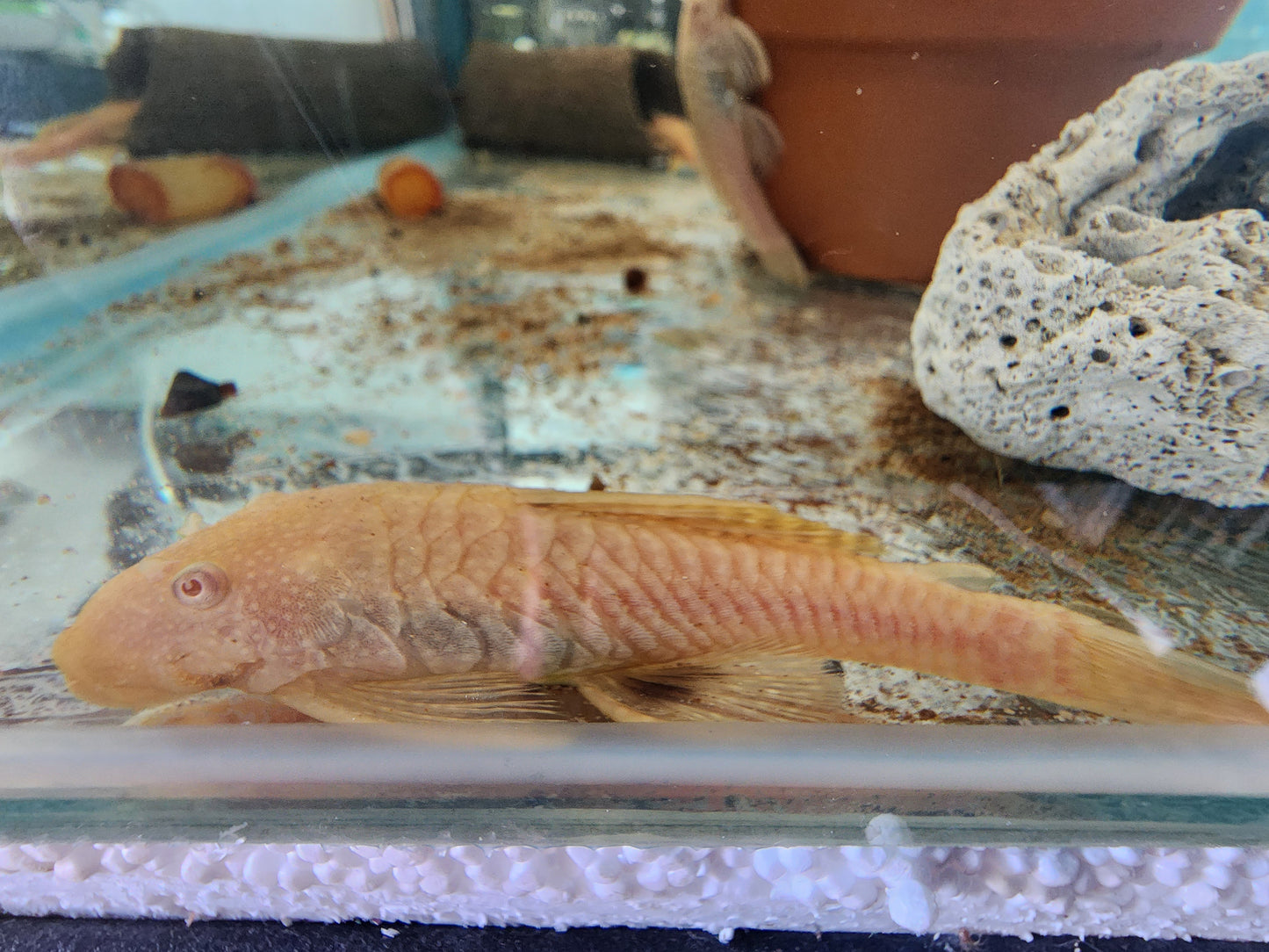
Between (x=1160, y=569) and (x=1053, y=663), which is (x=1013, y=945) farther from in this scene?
(x=1160, y=569)

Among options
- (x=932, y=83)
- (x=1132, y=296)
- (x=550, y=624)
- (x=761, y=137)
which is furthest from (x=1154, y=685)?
(x=761, y=137)

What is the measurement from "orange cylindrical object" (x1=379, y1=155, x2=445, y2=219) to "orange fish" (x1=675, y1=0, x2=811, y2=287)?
876 mm

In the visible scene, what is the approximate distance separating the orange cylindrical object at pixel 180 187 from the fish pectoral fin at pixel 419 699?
1.61m

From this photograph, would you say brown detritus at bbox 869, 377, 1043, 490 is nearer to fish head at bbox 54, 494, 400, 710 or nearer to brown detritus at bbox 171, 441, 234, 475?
fish head at bbox 54, 494, 400, 710

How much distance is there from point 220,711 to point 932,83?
1.84 m

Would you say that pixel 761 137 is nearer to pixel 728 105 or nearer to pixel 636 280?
pixel 728 105

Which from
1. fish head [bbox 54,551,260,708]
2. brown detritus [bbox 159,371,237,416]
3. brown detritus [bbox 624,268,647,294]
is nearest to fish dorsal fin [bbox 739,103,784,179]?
brown detritus [bbox 624,268,647,294]

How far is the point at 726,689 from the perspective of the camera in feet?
3.62

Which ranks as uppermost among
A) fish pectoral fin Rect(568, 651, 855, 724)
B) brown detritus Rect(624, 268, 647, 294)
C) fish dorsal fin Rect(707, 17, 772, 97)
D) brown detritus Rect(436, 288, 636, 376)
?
fish dorsal fin Rect(707, 17, 772, 97)

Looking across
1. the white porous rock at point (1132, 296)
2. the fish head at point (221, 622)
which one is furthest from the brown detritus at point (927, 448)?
the fish head at point (221, 622)

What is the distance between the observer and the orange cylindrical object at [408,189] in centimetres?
196

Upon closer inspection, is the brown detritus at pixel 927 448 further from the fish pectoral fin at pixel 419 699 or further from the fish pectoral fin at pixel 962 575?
the fish pectoral fin at pixel 419 699

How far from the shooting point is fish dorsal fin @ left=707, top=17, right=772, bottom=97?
147 centimetres

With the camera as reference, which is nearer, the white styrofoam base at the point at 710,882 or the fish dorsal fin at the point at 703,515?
the white styrofoam base at the point at 710,882
